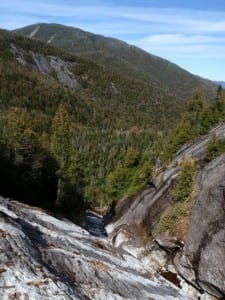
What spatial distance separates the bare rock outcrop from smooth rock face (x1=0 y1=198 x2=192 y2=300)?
458cm

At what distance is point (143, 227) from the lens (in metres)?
53.4

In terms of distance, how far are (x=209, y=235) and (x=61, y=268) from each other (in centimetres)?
1861

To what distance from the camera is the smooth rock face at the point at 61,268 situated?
20188 millimetres

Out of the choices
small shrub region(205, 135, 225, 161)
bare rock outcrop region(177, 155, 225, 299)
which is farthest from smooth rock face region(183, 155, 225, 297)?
small shrub region(205, 135, 225, 161)

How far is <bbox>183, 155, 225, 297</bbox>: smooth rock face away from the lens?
36.4 meters

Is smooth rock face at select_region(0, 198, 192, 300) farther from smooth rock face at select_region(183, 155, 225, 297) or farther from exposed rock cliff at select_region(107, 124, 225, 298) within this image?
exposed rock cliff at select_region(107, 124, 225, 298)

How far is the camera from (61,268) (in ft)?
81.4

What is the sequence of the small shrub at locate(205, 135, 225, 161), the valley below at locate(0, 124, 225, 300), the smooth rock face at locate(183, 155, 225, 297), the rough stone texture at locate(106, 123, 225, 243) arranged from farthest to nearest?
the rough stone texture at locate(106, 123, 225, 243) → the small shrub at locate(205, 135, 225, 161) → the smooth rock face at locate(183, 155, 225, 297) → the valley below at locate(0, 124, 225, 300)

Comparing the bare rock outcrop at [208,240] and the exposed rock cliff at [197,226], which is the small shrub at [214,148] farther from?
the bare rock outcrop at [208,240]

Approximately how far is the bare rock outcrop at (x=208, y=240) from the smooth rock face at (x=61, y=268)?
4583 millimetres

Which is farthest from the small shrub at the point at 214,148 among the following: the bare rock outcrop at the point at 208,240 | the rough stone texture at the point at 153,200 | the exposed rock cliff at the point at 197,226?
the bare rock outcrop at the point at 208,240

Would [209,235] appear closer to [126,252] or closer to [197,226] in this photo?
[197,226]

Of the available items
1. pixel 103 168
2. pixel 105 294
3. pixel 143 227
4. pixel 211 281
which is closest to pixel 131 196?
pixel 143 227

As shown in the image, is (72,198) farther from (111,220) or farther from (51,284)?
(51,284)
